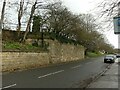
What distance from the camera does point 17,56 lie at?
31453 mm

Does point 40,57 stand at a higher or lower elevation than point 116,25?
lower

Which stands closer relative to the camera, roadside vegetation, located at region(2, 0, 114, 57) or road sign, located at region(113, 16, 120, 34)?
road sign, located at region(113, 16, 120, 34)

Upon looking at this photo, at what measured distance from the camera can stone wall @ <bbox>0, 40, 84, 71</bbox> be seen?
29.3m

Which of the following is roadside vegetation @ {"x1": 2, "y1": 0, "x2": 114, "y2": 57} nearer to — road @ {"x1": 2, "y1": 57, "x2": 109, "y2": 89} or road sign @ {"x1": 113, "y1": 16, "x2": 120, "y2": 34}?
road @ {"x1": 2, "y1": 57, "x2": 109, "y2": 89}

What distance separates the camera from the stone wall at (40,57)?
29.3 meters

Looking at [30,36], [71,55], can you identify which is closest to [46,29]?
[30,36]

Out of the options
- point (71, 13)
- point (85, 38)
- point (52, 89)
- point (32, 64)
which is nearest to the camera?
point (52, 89)

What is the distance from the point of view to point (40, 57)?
39531mm

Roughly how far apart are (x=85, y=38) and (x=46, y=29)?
20659 mm

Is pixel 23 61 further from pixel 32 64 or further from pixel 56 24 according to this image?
pixel 56 24

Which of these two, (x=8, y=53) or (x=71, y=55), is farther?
(x=71, y=55)

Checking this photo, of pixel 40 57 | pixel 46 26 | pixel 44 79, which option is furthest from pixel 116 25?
pixel 46 26

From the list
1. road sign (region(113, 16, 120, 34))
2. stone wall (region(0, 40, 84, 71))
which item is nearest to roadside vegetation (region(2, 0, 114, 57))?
stone wall (region(0, 40, 84, 71))

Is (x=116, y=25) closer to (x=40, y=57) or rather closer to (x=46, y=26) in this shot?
(x=40, y=57)
